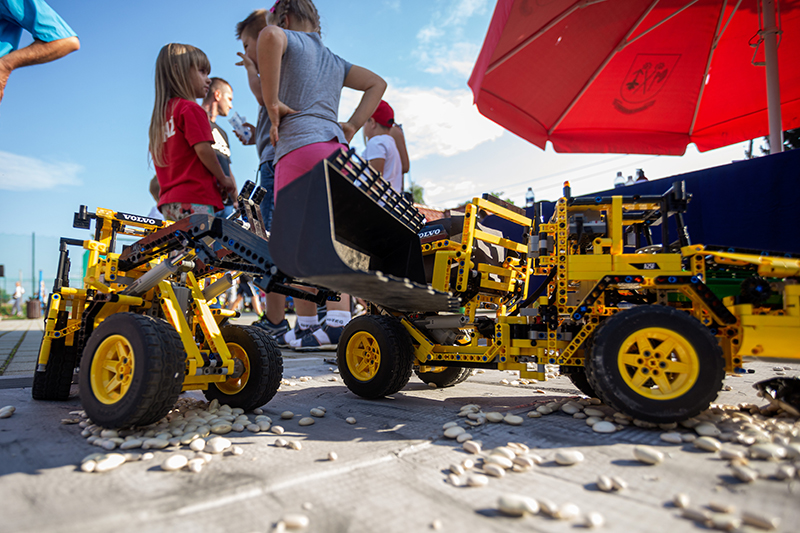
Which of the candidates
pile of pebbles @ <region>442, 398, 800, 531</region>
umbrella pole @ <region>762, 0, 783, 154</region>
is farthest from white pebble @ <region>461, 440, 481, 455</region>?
umbrella pole @ <region>762, 0, 783, 154</region>

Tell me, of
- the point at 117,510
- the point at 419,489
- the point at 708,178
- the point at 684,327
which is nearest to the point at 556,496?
the point at 419,489

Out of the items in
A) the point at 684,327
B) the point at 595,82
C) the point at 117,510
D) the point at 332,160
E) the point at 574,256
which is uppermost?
the point at 595,82

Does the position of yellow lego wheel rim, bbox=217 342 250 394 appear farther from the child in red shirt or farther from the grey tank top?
the child in red shirt

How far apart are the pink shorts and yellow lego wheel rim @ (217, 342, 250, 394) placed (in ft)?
3.31

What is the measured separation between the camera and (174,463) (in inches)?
65.6

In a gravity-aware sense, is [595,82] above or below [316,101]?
above

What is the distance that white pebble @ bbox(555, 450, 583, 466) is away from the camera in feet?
5.61

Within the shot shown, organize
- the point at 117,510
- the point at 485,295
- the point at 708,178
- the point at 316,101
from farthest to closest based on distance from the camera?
the point at 708,178, the point at 485,295, the point at 316,101, the point at 117,510

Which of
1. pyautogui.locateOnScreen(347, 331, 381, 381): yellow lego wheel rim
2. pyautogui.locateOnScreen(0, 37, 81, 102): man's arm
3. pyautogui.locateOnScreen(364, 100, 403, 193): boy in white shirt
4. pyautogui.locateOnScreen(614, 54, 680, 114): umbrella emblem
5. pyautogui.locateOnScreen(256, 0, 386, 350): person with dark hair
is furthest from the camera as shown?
pyautogui.locateOnScreen(614, 54, 680, 114): umbrella emblem

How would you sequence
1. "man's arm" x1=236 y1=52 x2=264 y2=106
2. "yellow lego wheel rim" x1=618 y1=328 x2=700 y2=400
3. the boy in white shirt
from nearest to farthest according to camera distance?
"yellow lego wheel rim" x1=618 y1=328 x2=700 y2=400
"man's arm" x1=236 y1=52 x2=264 y2=106
the boy in white shirt

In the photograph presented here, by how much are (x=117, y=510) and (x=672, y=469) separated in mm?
1882

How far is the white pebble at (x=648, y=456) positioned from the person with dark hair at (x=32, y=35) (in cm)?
423

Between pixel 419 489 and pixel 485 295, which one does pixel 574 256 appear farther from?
pixel 419 489

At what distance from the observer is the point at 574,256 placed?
8.48ft
